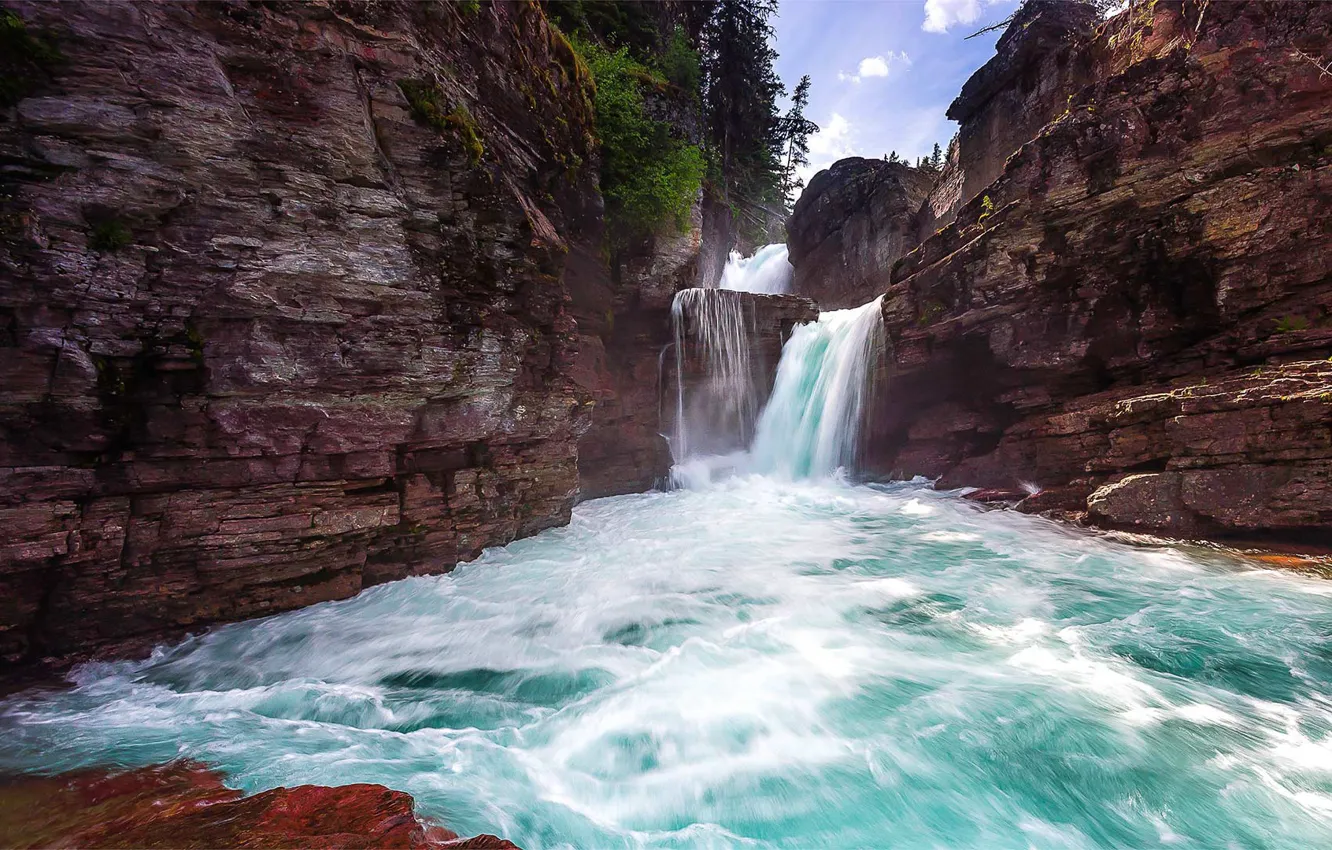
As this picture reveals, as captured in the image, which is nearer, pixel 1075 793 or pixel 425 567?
pixel 1075 793

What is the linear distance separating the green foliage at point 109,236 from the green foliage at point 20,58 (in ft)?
3.85

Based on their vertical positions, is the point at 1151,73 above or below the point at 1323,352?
above

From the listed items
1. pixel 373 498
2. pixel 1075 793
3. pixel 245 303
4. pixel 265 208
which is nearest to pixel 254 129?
pixel 265 208

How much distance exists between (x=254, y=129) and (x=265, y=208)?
2.92 feet

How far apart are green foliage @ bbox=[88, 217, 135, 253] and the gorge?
3 centimetres

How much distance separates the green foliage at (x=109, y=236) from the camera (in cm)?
498

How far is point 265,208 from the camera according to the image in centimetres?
571

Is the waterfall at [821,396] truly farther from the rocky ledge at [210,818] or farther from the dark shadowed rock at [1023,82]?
the rocky ledge at [210,818]

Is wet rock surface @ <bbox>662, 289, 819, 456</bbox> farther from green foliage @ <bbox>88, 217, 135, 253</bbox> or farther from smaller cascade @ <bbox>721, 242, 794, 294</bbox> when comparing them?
green foliage @ <bbox>88, 217, 135, 253</bbox>

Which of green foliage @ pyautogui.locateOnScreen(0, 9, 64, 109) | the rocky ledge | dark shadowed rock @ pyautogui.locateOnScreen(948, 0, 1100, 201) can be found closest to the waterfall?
dark shadowed rock @ pyautogui.locateOnScreen(948, 0, 1100, 201)

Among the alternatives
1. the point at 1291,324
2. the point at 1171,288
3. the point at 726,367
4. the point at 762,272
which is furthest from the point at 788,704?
the point at 762,272

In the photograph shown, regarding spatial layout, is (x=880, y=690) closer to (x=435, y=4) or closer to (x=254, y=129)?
(x=254, y=129)

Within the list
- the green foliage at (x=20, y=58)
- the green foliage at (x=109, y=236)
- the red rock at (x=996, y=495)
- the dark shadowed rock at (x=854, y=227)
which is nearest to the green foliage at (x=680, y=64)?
the dark shadowed rock at (x=854, y=227)

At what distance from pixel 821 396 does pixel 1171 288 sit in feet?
27.2
